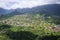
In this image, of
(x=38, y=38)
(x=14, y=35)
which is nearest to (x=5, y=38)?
(x=14, y=35)

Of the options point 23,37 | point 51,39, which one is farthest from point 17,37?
point 51,39

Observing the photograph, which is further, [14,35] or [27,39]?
[14,35]

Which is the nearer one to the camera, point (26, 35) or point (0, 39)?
point (0, 39)

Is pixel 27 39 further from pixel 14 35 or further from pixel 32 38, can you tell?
pixel 14 35

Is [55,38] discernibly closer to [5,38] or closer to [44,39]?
[44,39]

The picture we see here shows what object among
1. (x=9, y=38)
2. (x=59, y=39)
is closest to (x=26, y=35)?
(x=9, y=38)

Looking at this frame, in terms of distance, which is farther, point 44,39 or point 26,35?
point 26,35

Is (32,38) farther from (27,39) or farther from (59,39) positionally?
(59,39)
